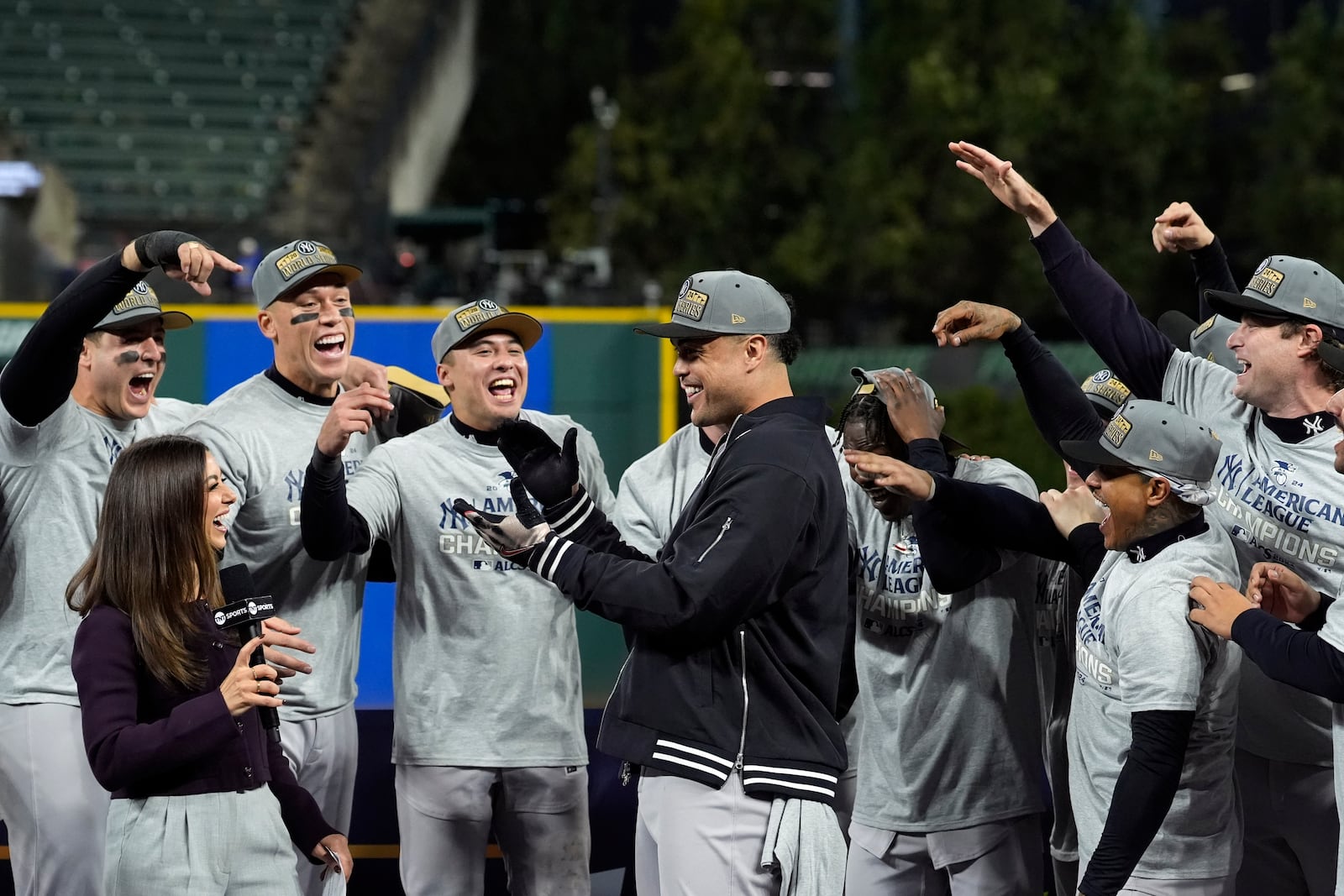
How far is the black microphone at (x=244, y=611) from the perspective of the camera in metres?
3.22

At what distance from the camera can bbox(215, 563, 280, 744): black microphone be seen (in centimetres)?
322

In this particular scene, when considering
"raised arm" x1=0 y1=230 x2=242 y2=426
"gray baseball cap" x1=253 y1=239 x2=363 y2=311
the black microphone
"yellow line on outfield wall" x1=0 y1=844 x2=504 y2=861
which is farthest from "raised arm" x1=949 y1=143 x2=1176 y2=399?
"yellow line on outfield wall" x1=0 y1=844 x2=504 y2=861

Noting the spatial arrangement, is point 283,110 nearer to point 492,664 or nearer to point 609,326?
point 609,326

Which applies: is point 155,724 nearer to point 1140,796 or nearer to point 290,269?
point 290,269

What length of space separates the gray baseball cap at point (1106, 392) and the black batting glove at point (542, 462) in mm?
1753

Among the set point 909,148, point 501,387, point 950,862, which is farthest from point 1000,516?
point 909,148

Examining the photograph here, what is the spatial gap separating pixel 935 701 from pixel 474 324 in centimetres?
176

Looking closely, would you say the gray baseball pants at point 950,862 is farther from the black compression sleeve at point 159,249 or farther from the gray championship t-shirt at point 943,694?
the black compression sleeve at point 159,249

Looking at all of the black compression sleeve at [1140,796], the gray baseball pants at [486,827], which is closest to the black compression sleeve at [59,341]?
the gray baseball pants at [486,827]

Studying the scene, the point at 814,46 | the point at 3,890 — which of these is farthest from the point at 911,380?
the point at 814,46

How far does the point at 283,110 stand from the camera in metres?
23.8

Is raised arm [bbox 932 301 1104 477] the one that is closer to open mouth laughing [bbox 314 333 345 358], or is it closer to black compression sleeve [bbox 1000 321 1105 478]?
black compression sleeve [bbox 1000 321 1105 478]

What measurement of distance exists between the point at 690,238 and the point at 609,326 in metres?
21.0

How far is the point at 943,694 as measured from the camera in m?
4.05
